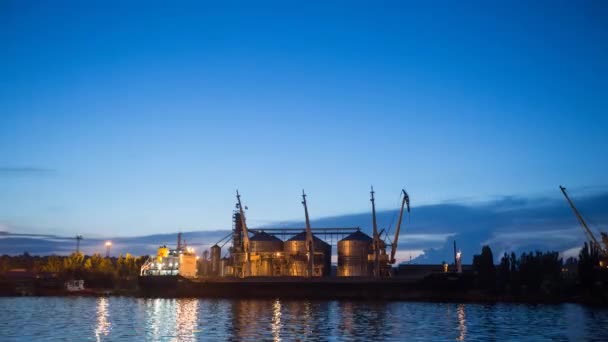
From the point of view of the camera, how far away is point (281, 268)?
119 meters

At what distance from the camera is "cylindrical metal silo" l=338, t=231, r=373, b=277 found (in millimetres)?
117812

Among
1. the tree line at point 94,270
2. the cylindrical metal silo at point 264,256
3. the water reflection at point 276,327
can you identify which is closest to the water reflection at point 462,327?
the water reflection at point 276,327

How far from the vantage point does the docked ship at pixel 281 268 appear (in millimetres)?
104250

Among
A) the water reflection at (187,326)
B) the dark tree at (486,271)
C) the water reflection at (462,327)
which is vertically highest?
the dark tree at (486,271)

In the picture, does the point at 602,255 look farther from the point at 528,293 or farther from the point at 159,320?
the point at 159,320

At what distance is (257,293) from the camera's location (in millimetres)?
107250

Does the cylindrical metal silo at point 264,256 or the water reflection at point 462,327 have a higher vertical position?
the cylindrical metal silo at point 264,256

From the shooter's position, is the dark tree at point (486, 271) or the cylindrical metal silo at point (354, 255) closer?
the cylindrical metal silo at point (354, 255)

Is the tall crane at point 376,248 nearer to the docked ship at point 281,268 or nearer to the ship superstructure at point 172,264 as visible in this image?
the docked ship at point 281,268

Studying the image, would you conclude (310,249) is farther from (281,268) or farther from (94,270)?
(94,270)

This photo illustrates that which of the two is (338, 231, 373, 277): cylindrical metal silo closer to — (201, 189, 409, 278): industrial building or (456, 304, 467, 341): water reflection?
(201, 189, 409, 278): industrial building

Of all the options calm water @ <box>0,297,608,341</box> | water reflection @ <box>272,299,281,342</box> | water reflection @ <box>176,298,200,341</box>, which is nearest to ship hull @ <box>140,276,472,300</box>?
calm water @ <box>0,297,608,341</box>

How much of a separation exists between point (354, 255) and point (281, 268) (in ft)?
54.1

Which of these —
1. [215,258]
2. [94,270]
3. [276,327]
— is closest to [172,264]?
[215,258]
